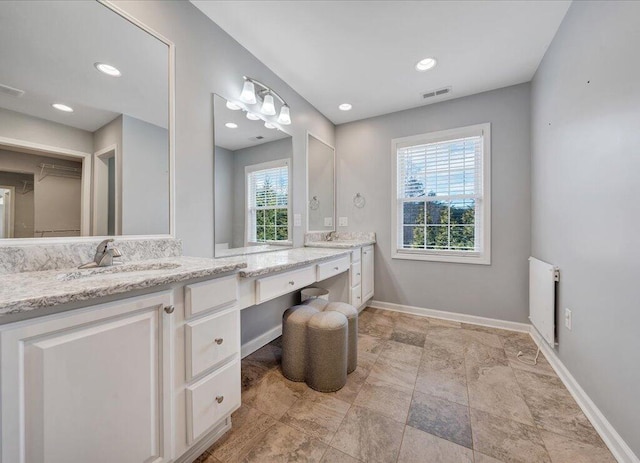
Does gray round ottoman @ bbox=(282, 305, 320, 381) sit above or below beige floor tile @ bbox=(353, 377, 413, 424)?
above

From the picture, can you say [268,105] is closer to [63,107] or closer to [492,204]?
[63,107]

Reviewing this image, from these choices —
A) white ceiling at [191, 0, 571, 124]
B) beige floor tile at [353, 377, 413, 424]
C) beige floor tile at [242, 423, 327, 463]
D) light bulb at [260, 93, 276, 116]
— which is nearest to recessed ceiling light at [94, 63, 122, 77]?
white ceiling at [191, 0, 571, 124]

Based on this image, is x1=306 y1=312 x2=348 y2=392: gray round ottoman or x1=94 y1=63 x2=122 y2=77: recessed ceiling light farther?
x1=306 y1=312 x2=348 y2=392: gray round ottoman

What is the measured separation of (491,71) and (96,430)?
358cm

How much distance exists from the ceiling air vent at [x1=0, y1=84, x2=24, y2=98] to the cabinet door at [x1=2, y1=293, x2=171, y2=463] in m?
1.04

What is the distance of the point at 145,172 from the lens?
1.46 m

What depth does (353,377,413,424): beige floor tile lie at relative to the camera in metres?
1.47

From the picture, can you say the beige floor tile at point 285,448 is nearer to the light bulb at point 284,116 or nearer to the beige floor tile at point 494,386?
the beige floor tile at point 494,386

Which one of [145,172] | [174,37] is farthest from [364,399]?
[174,37]

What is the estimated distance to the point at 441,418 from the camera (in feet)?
4.69

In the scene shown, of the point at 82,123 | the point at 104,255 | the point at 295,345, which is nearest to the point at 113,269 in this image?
the point at 104,255

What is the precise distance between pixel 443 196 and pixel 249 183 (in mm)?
2212

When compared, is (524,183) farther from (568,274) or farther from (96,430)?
(96,430)

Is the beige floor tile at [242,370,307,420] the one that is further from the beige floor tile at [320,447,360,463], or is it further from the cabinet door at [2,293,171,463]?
the cabinet door at [2,293,171,463]
